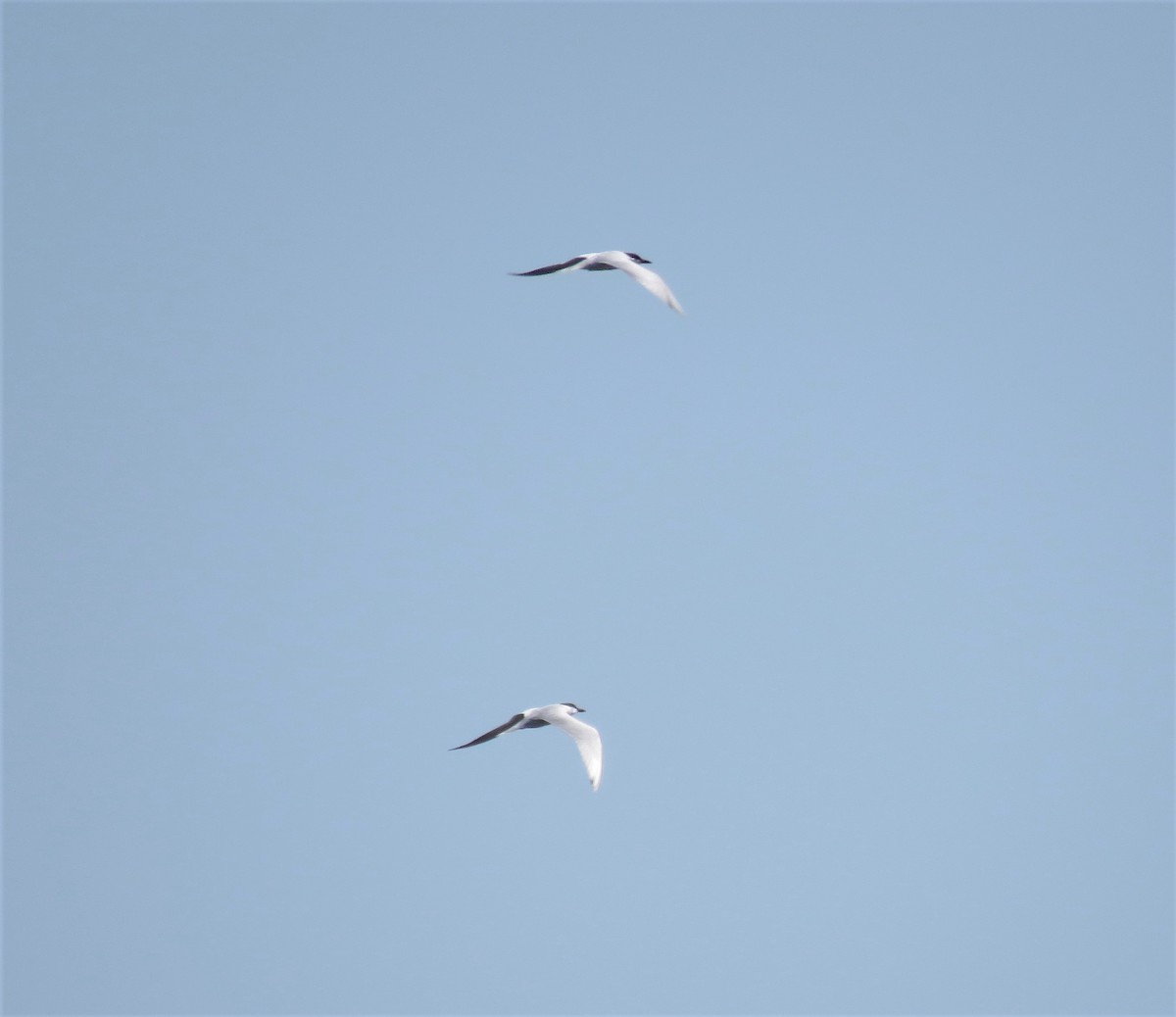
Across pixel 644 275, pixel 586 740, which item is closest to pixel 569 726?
pixel 586 740

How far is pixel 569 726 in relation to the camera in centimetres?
3344

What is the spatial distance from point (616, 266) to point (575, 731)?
9.86 metres

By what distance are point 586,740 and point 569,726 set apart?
1.70ft

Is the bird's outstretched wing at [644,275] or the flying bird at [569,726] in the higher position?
the bird's outstretched wing at [644,275]

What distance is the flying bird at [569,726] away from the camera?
3272 cm

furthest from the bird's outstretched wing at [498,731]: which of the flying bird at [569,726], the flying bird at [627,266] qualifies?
the flying bird at [627,266]

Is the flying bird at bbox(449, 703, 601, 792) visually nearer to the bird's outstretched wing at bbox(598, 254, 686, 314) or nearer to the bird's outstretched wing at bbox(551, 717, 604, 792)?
the bird's outstretched wing at bbox(551, 717, 604, 792)

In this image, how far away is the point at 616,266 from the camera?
108 ft

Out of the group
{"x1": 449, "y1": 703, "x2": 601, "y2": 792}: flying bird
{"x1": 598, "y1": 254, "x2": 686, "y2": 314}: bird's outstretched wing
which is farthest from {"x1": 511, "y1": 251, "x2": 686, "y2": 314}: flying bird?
{"x1": 449, "y1": 703, "x2": 601, "y2": 792}: flying bird

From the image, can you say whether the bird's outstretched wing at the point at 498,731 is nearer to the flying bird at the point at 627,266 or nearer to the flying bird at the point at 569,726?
the flying bird at the point at 569,726

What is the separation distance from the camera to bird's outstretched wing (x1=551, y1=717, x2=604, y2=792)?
108ft

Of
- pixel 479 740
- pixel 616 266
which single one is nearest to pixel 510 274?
pixel 616 266

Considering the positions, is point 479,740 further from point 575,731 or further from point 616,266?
point 616,266

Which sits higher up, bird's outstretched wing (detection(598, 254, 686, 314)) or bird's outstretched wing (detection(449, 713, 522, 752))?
bird's outstretched wing (detection(598, 254, 686, 314))
